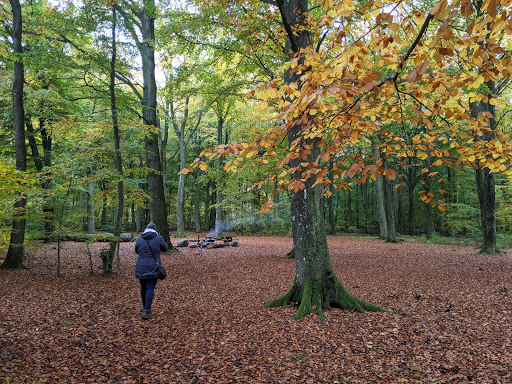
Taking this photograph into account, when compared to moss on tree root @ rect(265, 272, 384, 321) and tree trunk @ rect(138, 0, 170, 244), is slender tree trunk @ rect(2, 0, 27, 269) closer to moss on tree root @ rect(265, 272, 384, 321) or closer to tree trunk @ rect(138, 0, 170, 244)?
tree trunk @ rect(138, 0, 170, 244)

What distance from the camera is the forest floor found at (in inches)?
128

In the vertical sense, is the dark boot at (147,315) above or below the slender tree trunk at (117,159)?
below

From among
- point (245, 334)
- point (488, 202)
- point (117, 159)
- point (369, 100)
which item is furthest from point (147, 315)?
point (488, 202)

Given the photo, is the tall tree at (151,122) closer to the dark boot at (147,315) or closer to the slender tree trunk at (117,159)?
the slender tree trunk at (117,159)

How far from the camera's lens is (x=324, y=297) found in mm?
5215

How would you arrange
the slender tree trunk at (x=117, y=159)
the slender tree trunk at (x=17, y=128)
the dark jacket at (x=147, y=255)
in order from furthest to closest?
the slender tree trunk at (x=17, y=128), the slender tree trunk at (x=117, y=159), the dark jacket at (x=147, y=255)

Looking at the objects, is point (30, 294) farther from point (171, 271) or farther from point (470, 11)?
point (470, 11)

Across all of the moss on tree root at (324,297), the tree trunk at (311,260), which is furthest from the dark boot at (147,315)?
the moss on tree root at (324,297)

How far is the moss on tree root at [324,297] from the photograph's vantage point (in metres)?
5.04

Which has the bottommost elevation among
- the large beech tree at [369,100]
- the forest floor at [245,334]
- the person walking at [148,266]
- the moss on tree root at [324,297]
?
the forest floor at [245,334]

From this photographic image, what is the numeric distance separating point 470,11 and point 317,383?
11.2 feet

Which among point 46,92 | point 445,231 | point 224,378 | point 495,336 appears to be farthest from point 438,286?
point 445,231

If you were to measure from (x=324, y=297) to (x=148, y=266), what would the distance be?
321 centimetres

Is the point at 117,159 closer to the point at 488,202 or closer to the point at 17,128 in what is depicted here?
the point at 17,128
